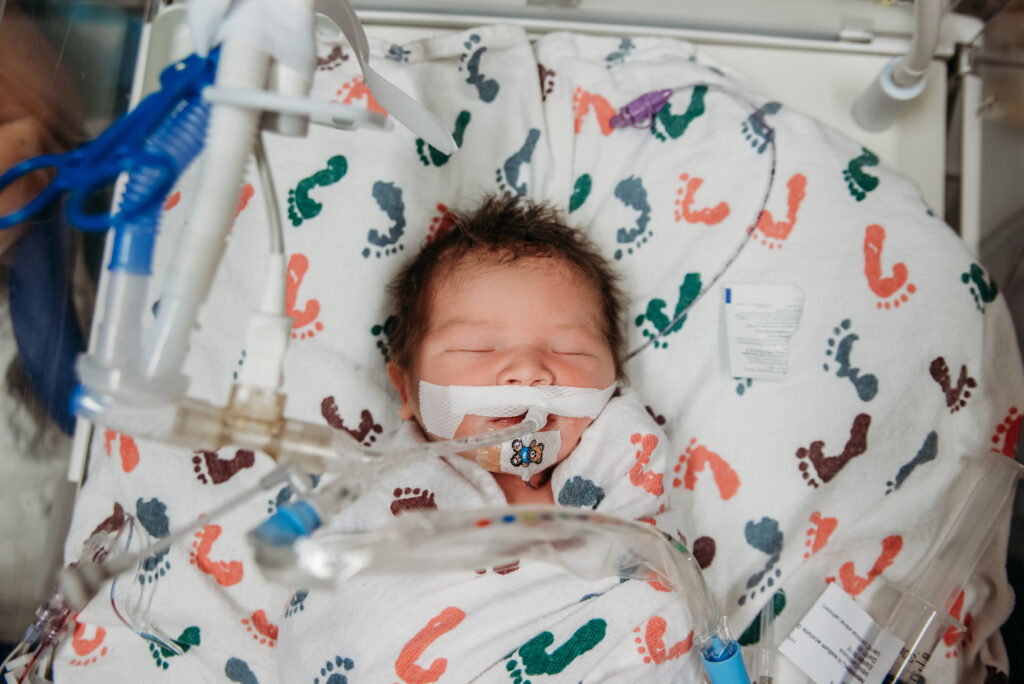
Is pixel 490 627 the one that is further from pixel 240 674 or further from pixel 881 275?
pixel 881 275

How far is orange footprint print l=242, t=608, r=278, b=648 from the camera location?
1.26 meters

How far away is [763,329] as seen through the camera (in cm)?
140

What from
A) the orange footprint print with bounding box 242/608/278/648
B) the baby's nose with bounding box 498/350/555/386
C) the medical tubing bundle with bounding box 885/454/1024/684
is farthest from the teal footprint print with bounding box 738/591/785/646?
the orange footprint print with bounding box 242/608/278/648

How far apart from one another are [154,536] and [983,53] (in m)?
1.91

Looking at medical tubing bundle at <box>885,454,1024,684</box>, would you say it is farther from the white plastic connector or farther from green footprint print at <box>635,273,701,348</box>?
the white plastic connector

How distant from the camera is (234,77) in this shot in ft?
2.19

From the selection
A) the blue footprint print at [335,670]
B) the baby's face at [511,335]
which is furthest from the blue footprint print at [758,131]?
the blue footprint print at [335,670]

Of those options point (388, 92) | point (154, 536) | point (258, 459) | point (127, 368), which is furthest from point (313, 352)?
point (127, 368)

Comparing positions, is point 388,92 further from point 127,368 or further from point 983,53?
point 983,53

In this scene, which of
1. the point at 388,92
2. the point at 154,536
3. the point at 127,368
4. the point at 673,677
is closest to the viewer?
the point at 127,368

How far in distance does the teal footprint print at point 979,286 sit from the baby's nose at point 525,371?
0.83 metres

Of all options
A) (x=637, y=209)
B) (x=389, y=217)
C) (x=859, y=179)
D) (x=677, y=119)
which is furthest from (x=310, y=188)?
(x=859, y=179)

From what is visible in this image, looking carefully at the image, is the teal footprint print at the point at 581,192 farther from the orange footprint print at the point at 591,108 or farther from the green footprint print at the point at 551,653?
the green footprint print at the point at 551,653

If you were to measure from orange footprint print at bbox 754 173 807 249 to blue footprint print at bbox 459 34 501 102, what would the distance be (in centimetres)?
60
